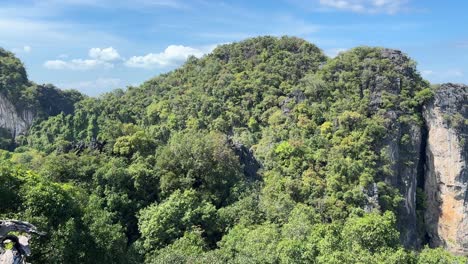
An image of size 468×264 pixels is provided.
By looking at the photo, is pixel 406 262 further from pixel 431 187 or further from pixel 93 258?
pixel 431 187

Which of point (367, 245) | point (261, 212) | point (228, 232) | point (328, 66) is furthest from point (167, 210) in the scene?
point (328, 66)

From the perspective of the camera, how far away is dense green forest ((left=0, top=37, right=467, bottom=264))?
59.4 feet

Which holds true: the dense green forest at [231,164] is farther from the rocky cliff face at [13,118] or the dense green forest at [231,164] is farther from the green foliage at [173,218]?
the rocky cliff face at [13,118]

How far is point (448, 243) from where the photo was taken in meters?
41.4

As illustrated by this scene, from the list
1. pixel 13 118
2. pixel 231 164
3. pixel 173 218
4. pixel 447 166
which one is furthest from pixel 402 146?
pixel 13 118

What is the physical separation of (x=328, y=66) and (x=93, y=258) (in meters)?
33.9

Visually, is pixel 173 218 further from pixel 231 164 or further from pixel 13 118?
pixel 13 118

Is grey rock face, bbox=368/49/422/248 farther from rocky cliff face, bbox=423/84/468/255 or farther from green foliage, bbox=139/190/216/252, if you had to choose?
green foliage, bbox=139/190/216/252

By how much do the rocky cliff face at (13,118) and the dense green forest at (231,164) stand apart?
985 mm

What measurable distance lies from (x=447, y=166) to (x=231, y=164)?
24771mm

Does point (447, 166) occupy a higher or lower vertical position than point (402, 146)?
lower

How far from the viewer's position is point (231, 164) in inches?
1177

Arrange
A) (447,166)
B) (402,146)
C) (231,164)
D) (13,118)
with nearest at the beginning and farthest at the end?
1. (231,164)
2. (402,146)
3. (447,166)
4. (13,118)

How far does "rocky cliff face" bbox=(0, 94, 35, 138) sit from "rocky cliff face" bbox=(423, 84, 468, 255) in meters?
48.4
